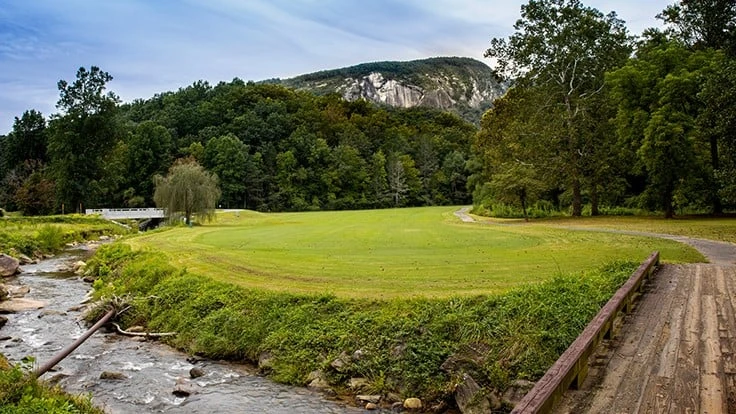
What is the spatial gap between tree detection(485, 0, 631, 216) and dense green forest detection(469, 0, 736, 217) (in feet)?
0.28

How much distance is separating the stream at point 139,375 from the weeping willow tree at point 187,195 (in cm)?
3320

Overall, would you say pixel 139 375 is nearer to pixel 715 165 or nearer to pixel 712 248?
pixel 712 248

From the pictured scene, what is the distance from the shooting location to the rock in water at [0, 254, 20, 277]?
23844 millimetres

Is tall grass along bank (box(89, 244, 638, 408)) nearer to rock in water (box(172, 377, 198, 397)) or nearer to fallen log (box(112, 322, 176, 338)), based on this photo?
fallen log (box(112, 322, 176, 338))

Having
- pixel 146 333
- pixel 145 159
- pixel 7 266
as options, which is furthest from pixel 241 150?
pixel 146 333

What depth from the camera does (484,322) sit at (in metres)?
11.3

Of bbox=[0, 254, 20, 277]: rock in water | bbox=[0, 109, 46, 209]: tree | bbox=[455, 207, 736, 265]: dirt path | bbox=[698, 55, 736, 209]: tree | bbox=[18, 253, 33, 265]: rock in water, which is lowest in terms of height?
bbox=[18, 253, 33, 265]: rock in water

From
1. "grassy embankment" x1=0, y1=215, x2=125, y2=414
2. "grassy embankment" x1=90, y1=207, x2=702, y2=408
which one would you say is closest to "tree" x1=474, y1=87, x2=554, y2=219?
"grassy embankment" x1=90, y1=207, x2=702, y2=408

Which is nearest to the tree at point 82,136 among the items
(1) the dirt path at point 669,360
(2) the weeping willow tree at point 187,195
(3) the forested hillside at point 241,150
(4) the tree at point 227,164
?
(3) the forested hillside at point 241,150

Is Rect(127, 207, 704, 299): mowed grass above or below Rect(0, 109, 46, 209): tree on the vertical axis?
below

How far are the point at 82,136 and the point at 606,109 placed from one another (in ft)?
199

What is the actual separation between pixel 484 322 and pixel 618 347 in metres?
3.44

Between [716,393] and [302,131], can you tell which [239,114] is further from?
[716,393]

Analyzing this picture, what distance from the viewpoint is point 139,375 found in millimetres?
11789
